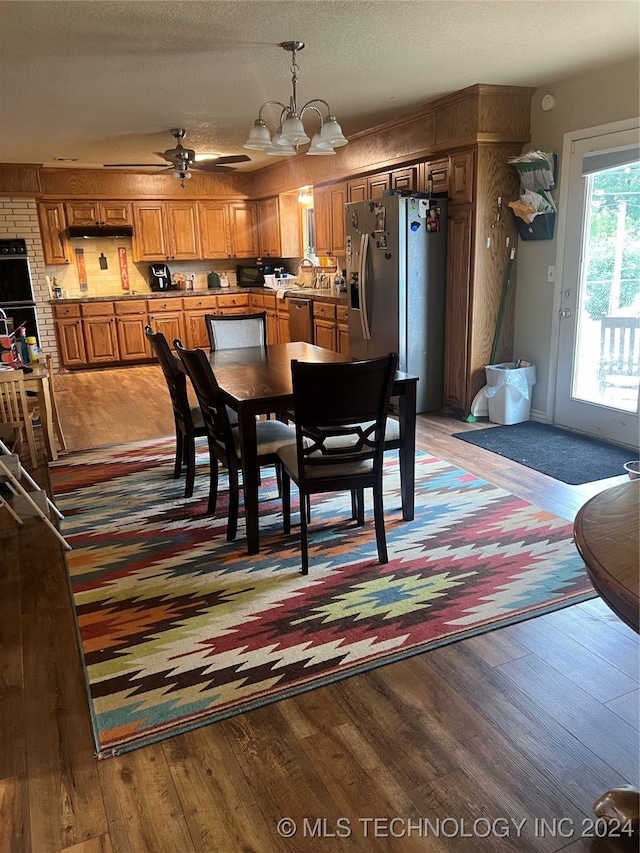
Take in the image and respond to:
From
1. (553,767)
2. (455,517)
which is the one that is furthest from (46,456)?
(553,767)

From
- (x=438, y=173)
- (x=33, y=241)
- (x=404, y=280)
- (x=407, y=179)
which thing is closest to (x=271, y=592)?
(x=404, y=280)

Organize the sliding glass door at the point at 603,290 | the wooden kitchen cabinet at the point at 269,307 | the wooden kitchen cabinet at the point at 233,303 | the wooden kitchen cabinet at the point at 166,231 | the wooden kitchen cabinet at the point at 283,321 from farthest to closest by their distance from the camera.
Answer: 1. the wooden kitchen cabinet at the point at 233,303
2. the wooden kitchen cabinet at the point at 166,231
3. the wooden kitchen cabinet at the point at 269,307
4. the wooden kitchen cabinet at the point at 283,321
5. the sliding glass door at the point at 603,290

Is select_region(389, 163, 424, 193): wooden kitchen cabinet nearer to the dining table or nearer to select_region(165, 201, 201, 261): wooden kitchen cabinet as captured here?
the dining table

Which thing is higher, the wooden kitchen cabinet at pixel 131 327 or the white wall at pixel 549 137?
the white wall at pixel 549 137

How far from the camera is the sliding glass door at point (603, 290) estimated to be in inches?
161

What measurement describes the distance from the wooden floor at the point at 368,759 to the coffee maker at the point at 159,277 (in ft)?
22.7

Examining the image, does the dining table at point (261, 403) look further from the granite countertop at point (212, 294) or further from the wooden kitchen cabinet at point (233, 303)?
the wooden kitchen cabinet at point (233, 303)

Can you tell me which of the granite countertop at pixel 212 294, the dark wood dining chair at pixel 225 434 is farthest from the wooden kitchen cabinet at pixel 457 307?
the dark wood dining chair at pixel 225 434

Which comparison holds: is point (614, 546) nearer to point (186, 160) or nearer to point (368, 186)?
point (186, 160)

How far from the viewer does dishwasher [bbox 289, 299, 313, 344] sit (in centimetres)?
694

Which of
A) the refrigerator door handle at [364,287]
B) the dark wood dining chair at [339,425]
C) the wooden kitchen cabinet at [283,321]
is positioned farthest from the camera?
the wooden kitchen cabinet at [283,321]

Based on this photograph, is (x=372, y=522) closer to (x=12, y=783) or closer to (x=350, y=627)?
(x=350, y=627)

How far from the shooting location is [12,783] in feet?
5.57

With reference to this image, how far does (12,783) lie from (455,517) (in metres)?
2.28
